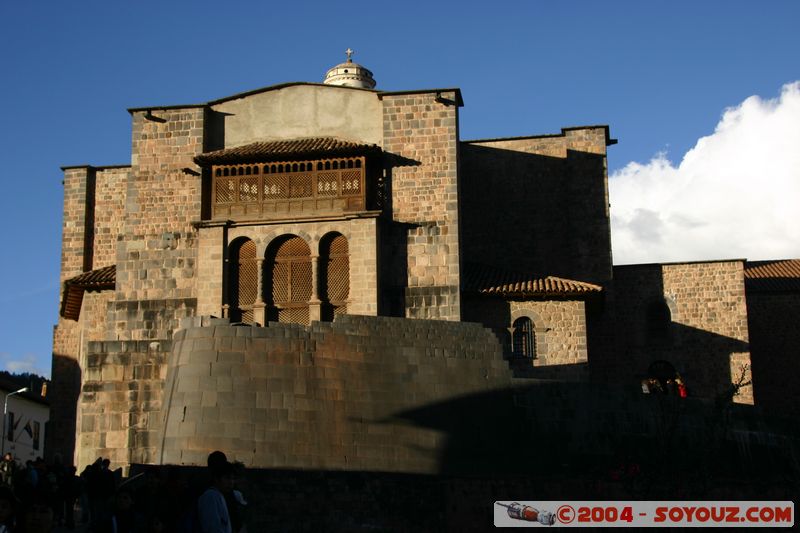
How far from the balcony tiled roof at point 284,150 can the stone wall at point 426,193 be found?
1193 millimetres

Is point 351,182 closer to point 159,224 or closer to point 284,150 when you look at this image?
point 284,150

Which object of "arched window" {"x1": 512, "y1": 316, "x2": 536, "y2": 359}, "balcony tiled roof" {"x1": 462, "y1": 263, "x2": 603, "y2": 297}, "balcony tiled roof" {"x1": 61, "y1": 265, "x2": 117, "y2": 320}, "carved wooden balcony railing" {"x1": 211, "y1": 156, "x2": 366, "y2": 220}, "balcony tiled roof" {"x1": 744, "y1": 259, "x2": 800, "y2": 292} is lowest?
"arched window" {"x1": 512, "y1": 316, "x2": 536, "y2": 359}

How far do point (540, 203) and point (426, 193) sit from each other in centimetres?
648

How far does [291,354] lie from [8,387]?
106 feet

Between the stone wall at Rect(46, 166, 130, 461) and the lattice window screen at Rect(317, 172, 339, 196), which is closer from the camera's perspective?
the lattice window screen at Rect(317, 172, 339, 196)

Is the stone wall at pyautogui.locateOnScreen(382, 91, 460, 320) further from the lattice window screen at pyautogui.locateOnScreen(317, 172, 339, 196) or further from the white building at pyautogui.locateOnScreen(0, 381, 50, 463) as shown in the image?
the white building at pyautogui.locateOnScreen(0, 381, 50, 463)

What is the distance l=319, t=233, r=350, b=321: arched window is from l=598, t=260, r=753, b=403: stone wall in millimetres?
10117

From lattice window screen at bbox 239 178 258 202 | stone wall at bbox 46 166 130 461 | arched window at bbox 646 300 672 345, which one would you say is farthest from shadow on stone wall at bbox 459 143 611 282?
stone wall at bbox 46 166 130 461

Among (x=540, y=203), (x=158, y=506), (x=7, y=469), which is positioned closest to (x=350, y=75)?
(x=540, y=203)

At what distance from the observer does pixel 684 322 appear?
3678 centimetres

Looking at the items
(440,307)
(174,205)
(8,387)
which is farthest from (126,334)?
(8,387)

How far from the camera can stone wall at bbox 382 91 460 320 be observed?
3064cm

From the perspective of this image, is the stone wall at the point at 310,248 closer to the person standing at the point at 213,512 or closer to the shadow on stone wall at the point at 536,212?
the shadow on stone wall at the point at 536,212

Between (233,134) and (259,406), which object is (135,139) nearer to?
(233,134)
